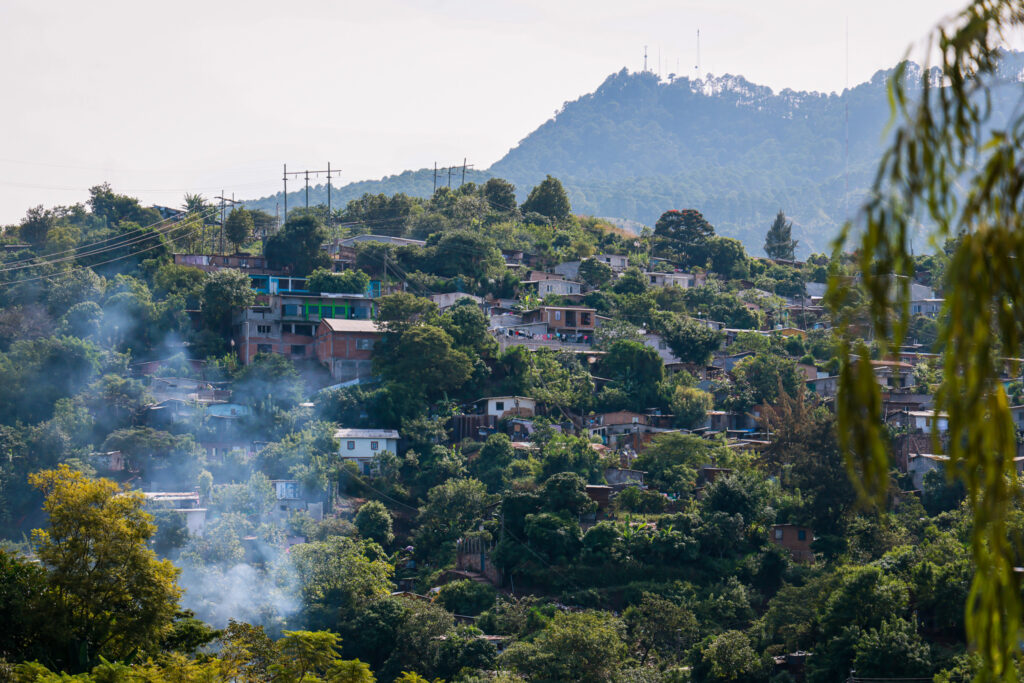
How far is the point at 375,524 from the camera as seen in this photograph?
24.2 metres

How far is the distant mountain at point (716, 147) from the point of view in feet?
460

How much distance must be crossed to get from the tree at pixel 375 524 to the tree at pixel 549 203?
27.3 meters

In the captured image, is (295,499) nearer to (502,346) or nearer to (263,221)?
(502,346)

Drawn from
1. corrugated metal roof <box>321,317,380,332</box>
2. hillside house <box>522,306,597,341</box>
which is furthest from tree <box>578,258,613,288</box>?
corrugated metal roof <box>321,317,380,332</box>

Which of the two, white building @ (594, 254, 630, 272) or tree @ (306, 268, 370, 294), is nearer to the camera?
tree @ (306, 268, 370, 294)

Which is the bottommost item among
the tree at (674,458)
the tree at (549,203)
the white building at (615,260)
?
the tree at (674,458)

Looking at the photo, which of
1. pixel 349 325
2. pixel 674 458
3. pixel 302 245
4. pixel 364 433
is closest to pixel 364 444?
pixel 364 433

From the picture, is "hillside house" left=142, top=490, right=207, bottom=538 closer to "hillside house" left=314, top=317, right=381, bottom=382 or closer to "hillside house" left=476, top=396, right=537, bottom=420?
"hillside house" left=314, top=317, right=381, bottom=382

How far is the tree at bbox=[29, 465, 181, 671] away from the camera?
44.4 feet

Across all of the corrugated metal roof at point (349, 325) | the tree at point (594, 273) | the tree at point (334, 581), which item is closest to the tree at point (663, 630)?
the tree at point (334, 581)

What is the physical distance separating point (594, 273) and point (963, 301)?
37.9m

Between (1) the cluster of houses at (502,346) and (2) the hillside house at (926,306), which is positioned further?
(2) the hillside house at (926,306)

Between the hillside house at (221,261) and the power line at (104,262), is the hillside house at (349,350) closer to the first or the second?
the hillside house at (221,261)

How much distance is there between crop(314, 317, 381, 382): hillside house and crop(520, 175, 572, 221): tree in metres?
19.9
